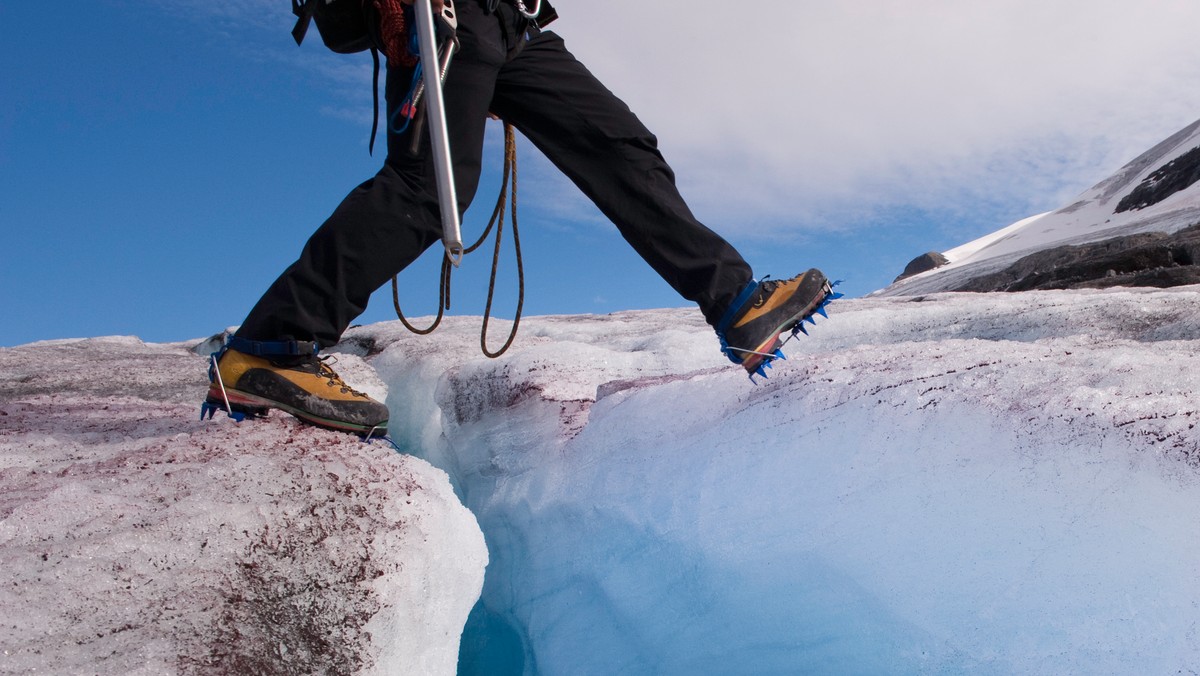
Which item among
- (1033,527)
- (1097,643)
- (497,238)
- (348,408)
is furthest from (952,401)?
(348,408)

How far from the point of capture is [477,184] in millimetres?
2943

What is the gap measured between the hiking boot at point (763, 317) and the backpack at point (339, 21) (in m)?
1.60

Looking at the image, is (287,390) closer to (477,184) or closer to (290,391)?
(290,391)

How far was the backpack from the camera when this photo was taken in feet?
8.99

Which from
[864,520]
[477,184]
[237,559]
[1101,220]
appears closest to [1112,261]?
[864,520]

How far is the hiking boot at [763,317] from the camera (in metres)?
2.76

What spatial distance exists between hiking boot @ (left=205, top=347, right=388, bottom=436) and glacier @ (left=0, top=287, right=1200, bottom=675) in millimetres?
100

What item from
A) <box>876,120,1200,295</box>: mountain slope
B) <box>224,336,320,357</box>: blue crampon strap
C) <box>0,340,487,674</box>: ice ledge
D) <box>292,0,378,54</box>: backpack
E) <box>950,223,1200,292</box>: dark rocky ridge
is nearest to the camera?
<box>0,340,487,674</box>: ice ledge

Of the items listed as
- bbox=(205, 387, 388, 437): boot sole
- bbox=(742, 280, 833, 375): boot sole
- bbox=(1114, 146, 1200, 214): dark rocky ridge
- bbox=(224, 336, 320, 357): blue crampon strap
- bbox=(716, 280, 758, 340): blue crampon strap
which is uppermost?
bbox=(1114, 146, 1200, 214): dark rocky ridge

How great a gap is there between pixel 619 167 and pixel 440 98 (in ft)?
2.29

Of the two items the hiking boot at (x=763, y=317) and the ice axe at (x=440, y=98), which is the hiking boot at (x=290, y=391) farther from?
the hiking boot at (x=763, y=317)

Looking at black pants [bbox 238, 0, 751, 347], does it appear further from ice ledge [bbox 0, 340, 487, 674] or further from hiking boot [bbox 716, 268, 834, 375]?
ice ledge [bbox 0, 340, 487, 674]

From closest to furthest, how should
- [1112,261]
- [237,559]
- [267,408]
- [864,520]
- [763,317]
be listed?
[237,559] < [864,520] < [763,317] < [267,408] < [1112,261]

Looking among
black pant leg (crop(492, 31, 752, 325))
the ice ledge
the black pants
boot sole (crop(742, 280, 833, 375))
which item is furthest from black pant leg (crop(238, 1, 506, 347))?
boot sole (crop(742, 280, 833, 375))
